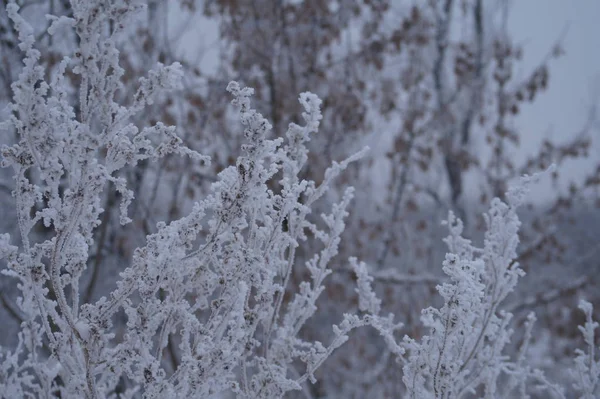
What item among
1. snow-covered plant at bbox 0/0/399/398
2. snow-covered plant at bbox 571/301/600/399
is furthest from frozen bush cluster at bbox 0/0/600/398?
snow-covered plant at bbox 571/301/600/399

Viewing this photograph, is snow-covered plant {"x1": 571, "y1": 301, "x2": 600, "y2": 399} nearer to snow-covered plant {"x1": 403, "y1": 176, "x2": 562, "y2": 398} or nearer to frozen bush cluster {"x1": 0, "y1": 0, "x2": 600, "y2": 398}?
snow-covered plant {"x1": 403, "y1": 176, "x2": 562, "y2": 398}

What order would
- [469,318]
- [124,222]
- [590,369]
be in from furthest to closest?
[590,369]
[469,318]
[124,222]

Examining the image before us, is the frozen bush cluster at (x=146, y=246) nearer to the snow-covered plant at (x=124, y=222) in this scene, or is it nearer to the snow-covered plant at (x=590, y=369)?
the snow-covered plant at (x=124, y=222)

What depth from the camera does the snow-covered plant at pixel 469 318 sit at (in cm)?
146

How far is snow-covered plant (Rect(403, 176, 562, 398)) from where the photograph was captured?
4.78 feet

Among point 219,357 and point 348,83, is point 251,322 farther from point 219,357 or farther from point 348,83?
point 348,83

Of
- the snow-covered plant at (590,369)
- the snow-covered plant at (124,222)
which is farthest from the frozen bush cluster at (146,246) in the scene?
the snow-covered plant at (590,369)

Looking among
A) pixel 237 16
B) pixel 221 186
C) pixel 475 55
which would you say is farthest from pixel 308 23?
pixel 221 186

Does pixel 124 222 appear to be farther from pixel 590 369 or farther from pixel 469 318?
pixel 590 369

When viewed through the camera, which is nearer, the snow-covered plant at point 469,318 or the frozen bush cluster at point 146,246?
the frozen bush cluster at point 146,246

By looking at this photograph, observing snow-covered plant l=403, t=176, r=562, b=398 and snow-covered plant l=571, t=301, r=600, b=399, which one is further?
snow-covered plant l=571, t=301, r=600, b=399

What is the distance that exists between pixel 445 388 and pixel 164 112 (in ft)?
14.9

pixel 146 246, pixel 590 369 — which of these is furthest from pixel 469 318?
pixel 146 246

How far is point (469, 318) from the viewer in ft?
5.67
